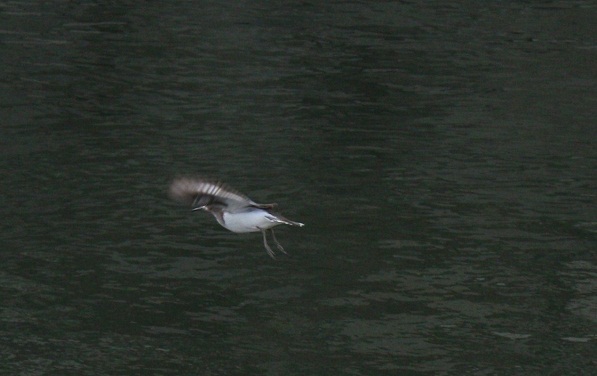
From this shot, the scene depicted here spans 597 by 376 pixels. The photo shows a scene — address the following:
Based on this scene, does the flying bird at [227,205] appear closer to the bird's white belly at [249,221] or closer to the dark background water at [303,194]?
the bird's white belly at [249,221]

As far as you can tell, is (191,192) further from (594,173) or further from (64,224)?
(594,173)

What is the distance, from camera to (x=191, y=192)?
14.4 metres

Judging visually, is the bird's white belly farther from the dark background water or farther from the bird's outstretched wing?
the dark background water

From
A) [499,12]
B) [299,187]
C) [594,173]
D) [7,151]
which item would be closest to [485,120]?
[594,173]

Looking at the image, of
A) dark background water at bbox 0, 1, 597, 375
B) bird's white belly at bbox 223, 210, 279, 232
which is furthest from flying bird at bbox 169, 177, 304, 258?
dark background water at bbox 0, 1, 597, 375

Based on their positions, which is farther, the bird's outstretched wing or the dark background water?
the dark background water

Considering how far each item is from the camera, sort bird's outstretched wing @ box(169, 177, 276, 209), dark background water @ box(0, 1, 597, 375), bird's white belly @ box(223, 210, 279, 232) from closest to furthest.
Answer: bird's white belly @ box(223, 210, 279, 232) < bird's outstretched wing @ box(169, 177, 276, 209) < dark background water @ box(0, 1, 597, 375)

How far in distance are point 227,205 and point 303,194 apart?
6090 mm

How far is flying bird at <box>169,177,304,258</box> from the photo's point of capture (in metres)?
13.9

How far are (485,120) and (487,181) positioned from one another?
431cm

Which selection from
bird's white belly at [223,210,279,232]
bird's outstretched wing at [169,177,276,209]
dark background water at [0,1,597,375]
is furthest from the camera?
dark background water at [0,1,597,375]

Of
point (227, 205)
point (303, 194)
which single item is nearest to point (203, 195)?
point (227, 205)

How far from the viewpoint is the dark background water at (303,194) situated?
599 inches

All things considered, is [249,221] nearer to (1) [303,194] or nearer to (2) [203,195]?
(2) [203,195]
